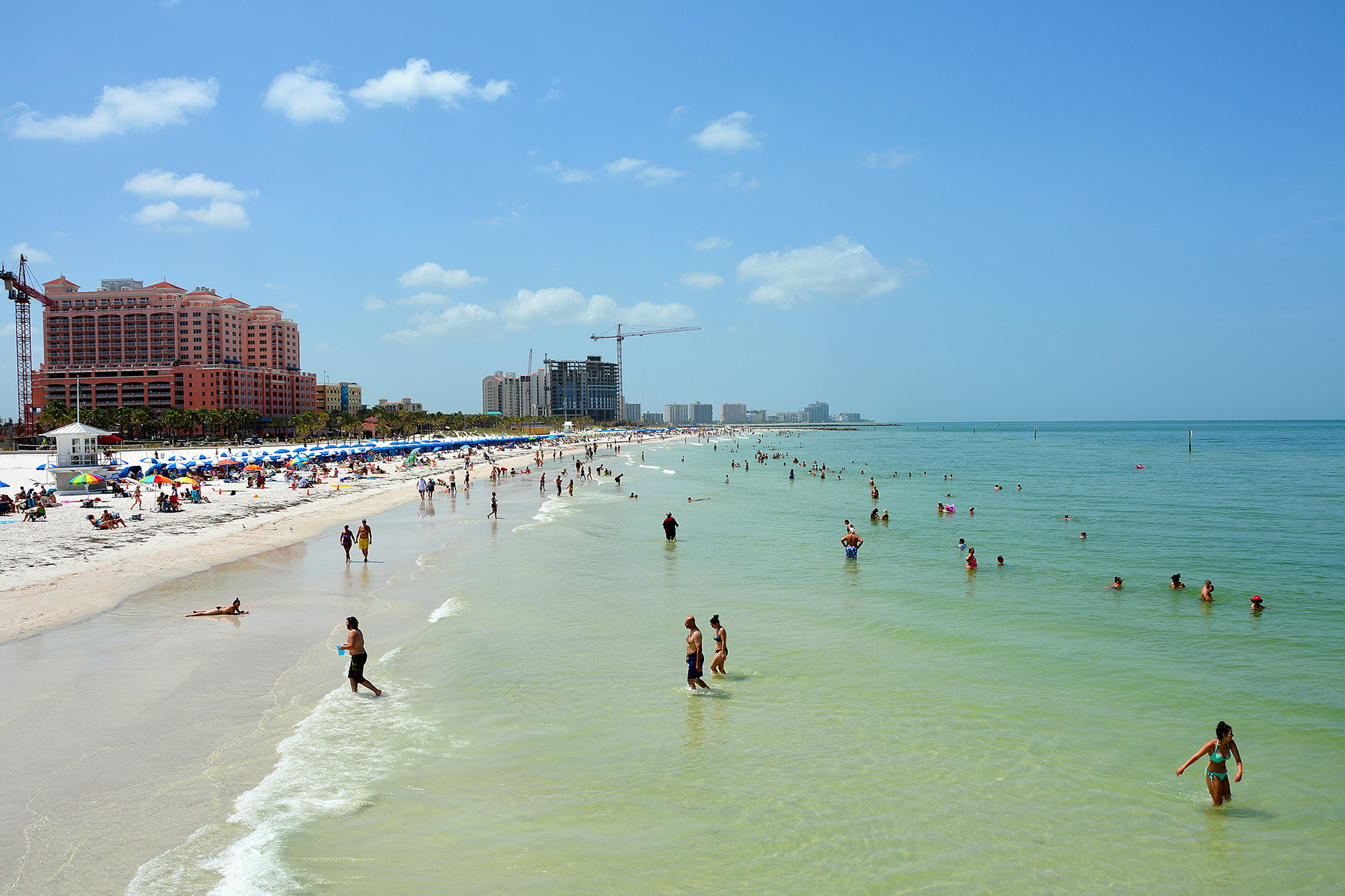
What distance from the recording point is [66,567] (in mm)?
22109

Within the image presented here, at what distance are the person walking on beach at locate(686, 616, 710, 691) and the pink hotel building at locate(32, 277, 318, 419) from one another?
148 m

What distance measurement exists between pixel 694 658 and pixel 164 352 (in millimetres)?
176943

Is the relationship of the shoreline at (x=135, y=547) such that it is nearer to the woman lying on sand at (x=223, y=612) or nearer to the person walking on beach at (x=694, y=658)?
the woman lying on sand at (x=223, y=612)

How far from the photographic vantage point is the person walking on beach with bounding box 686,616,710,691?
12484mm

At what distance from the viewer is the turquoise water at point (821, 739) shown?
7.92m

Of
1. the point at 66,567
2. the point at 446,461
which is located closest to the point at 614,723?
the point at 66,567

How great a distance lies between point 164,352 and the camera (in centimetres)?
15188

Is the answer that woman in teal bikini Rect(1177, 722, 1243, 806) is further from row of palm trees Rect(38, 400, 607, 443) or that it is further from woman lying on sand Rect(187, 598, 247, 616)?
row of palm trees Rect(38, 400, 607, 443)

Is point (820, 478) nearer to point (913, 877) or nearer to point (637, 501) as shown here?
point (637, 501)

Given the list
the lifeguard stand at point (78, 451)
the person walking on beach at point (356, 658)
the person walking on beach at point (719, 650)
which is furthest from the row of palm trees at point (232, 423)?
the person walking on beach at point (719, 650)

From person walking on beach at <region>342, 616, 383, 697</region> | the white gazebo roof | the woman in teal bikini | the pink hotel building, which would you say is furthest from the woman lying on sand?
the pink hotel building

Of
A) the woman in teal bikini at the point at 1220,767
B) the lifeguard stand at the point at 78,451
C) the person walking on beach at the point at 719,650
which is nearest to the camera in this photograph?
the woman in teal bikini at the point at 1220,767

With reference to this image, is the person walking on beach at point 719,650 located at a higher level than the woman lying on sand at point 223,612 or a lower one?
higher

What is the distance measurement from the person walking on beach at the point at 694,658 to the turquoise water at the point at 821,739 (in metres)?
0.46
